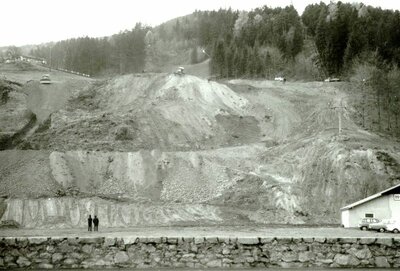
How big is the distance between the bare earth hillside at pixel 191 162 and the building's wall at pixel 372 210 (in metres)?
4.45

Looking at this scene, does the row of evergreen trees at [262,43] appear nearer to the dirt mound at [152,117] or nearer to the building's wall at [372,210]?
the dirt mound at [152,117]

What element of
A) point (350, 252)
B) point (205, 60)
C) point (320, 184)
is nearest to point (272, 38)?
point (205, 60)

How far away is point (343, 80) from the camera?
82.8 meters

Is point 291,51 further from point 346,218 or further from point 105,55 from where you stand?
point 346,218

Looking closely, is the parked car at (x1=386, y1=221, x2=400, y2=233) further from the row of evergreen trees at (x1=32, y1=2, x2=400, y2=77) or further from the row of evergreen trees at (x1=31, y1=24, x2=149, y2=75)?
the row of evergreen trees at (x1=31, y1=24, x2=149, y2=75)

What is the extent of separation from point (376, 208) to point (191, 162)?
2007cm

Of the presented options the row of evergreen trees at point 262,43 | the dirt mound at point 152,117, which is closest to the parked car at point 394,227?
the dirt mound at point 152,117

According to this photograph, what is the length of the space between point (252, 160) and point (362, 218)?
1810 centimetres

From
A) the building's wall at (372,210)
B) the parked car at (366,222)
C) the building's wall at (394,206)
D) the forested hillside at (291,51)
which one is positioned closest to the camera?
the building's wall at (394,206)

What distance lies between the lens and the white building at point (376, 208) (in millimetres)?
37500

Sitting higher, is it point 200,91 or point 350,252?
point 200,91

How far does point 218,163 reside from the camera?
5356 centimetres

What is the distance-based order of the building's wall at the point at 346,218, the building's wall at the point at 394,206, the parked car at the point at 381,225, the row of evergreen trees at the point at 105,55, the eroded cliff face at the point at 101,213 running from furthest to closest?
the row of evergreen trees at the point at 105,55, the eroded cliff face at the point at 101,213, the building's wall at the point at 346,218, the building's wall at the point at 394,206, the parked car at the point at 381,225

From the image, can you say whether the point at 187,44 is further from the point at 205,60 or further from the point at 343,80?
the point at 343,80
